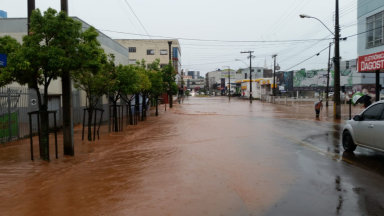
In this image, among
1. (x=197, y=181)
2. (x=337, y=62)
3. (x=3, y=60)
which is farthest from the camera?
(x=337, y=62)

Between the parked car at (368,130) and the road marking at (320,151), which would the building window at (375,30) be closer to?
the road marking at (320,151)

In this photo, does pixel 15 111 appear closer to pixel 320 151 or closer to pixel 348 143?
pixel 320 151

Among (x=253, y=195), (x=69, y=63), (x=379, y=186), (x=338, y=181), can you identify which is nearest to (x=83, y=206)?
(x=253, y=195)

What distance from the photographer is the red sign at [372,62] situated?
16859mm

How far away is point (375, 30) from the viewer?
30.8m

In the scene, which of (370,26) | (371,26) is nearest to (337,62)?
(371,26)

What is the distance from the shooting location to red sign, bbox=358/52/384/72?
16.9 m

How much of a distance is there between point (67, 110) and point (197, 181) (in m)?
5.05

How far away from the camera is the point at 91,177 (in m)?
7.79

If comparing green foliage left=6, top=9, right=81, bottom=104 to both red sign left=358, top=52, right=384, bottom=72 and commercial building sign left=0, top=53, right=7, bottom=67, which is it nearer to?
commercial building sign left=0, top=53, right=7, bottom=67

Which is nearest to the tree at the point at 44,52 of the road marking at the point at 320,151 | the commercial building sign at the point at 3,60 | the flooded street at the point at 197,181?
the commercial building sign at the point at 3,60

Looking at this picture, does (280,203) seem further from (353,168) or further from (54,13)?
(54,13)

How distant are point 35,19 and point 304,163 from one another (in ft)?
26.7

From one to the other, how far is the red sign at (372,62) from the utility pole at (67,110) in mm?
14803
